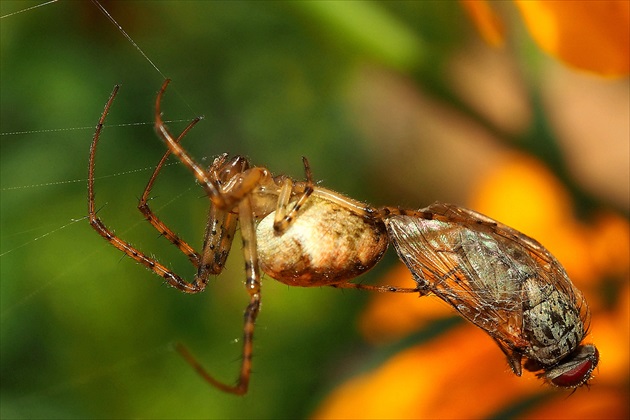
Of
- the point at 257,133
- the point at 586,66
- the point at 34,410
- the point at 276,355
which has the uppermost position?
the point at 586,66

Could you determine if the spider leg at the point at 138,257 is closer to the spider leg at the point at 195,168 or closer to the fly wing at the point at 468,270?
the spider leg at the point at 195,168

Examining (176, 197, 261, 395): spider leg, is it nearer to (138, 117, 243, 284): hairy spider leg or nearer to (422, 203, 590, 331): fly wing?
(138, 117, 243, 284): hairy spider leg

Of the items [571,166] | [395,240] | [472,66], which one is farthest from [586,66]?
[472,66]

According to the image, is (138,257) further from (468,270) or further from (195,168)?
(468,270)

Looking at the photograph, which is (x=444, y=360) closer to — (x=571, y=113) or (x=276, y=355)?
(x=276, y=355)

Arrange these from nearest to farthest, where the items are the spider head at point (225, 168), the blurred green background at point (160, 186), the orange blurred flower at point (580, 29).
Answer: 1. the orange blurred flower at point (580, 29)
2. the spider head at point (225, 168)
3. the blurred green background at point (160, 186)

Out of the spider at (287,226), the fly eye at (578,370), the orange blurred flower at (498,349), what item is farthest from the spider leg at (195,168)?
the fly eye at (578,370)
